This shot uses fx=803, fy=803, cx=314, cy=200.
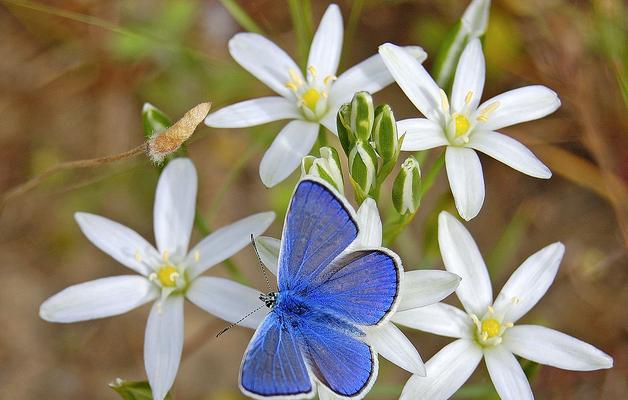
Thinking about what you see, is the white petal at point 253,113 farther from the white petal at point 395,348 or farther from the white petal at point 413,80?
the white petal at point 395,348

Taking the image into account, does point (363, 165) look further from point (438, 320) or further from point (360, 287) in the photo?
point (438, 320)

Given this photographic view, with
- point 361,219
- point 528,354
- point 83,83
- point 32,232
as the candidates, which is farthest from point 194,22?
point 528,354

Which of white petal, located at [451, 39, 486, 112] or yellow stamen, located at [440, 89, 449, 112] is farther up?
white petal, located at [451, 39, 486, 112]

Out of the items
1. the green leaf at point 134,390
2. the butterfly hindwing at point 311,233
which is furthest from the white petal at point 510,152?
the green leaf at point 134,390

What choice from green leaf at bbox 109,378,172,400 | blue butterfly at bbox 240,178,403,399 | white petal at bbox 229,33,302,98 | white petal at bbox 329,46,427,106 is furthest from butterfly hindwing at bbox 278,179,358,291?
white petal at bbox 229,33,302,98

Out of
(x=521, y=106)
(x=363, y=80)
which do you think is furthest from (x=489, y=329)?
(x=363, y=80)

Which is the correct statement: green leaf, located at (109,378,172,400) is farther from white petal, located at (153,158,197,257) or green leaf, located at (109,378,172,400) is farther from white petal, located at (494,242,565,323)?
white petal, located at (494,242,565,323)
